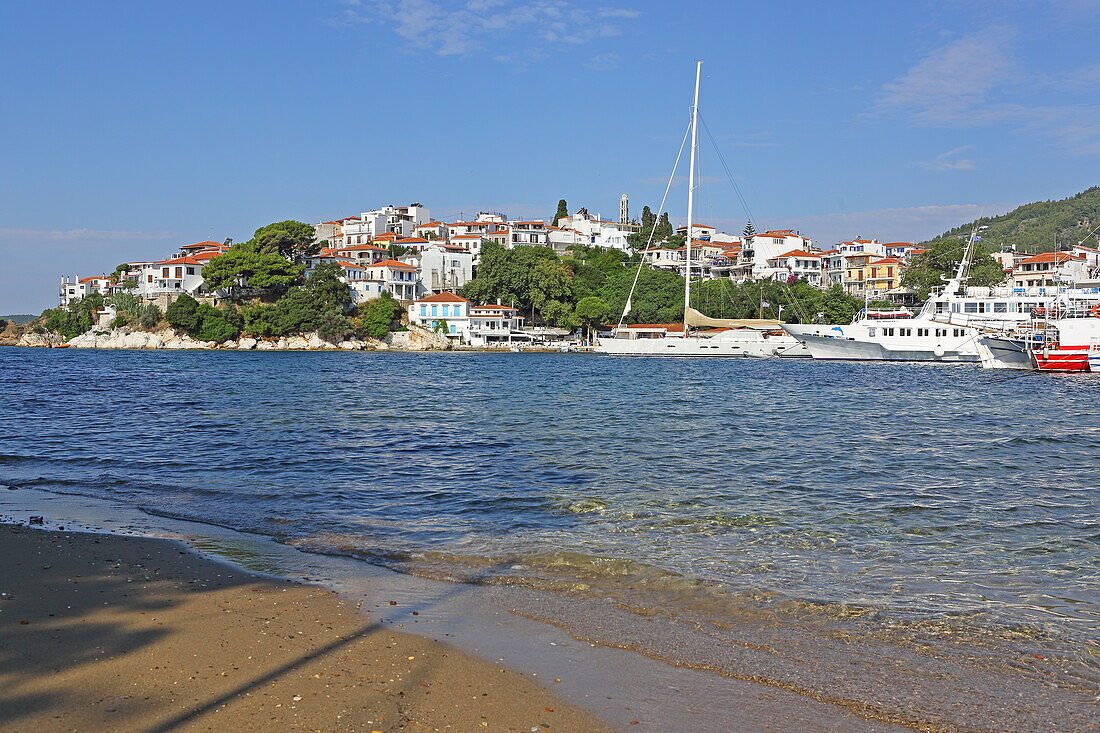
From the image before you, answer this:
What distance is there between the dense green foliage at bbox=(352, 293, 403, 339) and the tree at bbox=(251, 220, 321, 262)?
10486 mm

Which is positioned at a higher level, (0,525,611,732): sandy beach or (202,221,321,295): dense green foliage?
(202,221,321,295): dense green foliage

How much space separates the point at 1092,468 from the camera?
12836 millimetres

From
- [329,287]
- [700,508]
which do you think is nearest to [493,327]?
[329,287]

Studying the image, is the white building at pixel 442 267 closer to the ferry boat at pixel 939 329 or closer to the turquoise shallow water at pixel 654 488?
the ferry boat at pixel 939 329

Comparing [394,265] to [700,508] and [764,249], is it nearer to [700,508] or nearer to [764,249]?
[764,249]

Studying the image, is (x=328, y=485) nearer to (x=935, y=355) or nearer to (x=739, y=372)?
(x=739, y=372)

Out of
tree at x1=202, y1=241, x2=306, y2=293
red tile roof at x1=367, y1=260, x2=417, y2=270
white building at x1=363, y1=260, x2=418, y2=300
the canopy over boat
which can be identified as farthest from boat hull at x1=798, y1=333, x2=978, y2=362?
tree at x1=202, y1=241, x2=306, y2=293

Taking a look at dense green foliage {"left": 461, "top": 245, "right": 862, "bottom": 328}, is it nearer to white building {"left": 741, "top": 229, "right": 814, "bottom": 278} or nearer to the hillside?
white building {"left": 741, "top": 229, "right": 814, "bottom": 278}

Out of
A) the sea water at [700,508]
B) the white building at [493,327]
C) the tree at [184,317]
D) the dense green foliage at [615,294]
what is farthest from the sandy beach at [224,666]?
the tree at [184,317]

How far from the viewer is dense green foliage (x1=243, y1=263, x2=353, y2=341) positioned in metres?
77.4

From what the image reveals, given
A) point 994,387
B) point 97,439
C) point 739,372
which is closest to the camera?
point 97,439

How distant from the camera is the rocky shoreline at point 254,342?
256 ft

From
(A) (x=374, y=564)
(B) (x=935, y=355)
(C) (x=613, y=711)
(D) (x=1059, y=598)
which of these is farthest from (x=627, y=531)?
(B) (x=935, y=355)

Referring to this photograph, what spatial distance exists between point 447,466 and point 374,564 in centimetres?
560
